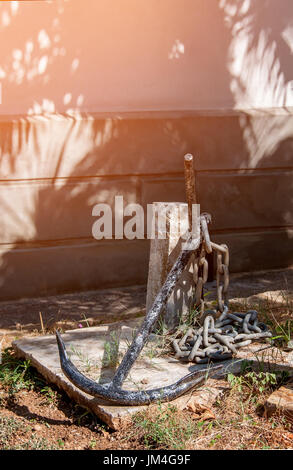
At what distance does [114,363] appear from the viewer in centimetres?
405

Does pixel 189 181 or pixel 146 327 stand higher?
pixel 189 181

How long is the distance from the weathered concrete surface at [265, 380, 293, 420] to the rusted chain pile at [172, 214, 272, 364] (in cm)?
53

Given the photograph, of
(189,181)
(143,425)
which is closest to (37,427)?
(143,425)

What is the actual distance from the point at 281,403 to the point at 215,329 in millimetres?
835

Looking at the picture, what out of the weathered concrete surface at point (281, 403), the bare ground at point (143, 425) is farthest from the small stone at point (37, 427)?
the weathered concrete surface at point (281, 403)

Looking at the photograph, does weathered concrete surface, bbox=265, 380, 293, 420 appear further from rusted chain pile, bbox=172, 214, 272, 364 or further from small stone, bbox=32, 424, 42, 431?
small stone, bbox=32, 424, 42, 431

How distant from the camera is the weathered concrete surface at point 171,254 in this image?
457 cm

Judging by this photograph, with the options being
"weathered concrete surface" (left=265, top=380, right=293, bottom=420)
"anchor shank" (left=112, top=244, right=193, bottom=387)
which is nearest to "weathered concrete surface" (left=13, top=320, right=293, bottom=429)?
"anchor shank" (left=112, top=244, right=193, bottom=387)

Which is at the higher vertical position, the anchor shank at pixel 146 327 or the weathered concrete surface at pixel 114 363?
Answer: the anchor shank at pixel 146 327

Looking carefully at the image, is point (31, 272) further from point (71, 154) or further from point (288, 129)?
point (288, 129)

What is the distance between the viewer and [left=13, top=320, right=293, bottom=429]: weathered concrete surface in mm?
3611

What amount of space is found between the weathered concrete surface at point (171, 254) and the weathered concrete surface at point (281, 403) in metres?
1.19

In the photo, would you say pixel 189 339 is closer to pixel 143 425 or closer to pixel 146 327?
pixel 146 327

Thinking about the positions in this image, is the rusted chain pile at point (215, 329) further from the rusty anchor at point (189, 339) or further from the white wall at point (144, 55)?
the white wall at point (144, 55)
